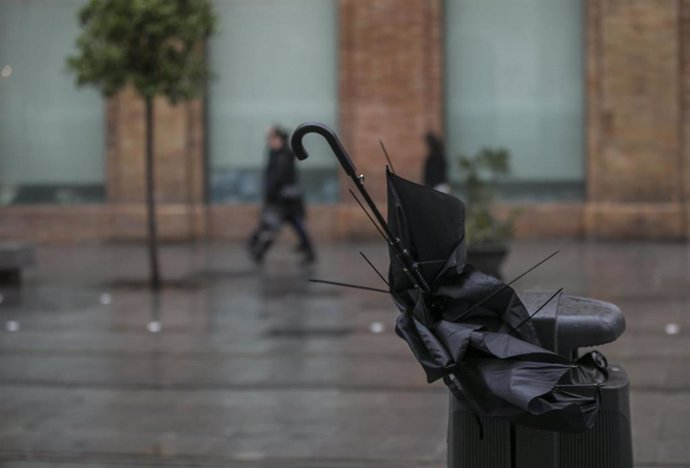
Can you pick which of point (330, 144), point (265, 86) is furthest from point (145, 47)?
point (330, 144)

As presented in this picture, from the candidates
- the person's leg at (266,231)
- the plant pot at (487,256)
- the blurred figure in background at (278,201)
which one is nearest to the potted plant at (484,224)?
the plant pot at (487,256)

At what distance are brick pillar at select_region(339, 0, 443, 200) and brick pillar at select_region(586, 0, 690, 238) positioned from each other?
2.50 meters

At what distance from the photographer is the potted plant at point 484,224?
13.8m

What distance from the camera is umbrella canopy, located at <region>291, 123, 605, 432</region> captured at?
4410mm

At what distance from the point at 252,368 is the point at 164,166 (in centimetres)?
1120

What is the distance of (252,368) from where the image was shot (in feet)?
33.8

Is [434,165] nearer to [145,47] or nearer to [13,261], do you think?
[145,47]

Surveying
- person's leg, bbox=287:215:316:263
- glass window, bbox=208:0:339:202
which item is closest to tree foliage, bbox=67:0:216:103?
person's leg, bbox=287:215:316:263

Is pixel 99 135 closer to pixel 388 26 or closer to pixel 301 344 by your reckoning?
pixel 388 26

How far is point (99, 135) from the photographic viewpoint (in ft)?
72.0

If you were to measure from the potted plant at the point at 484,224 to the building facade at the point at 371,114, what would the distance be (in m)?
5.48

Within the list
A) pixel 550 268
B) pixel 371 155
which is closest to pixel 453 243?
pixel 550 268

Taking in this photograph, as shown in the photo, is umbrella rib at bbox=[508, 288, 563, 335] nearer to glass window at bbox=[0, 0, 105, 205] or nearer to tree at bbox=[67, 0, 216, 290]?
tree at bbox=[67, 0, 216, 290]

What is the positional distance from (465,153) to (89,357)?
1106 cm
